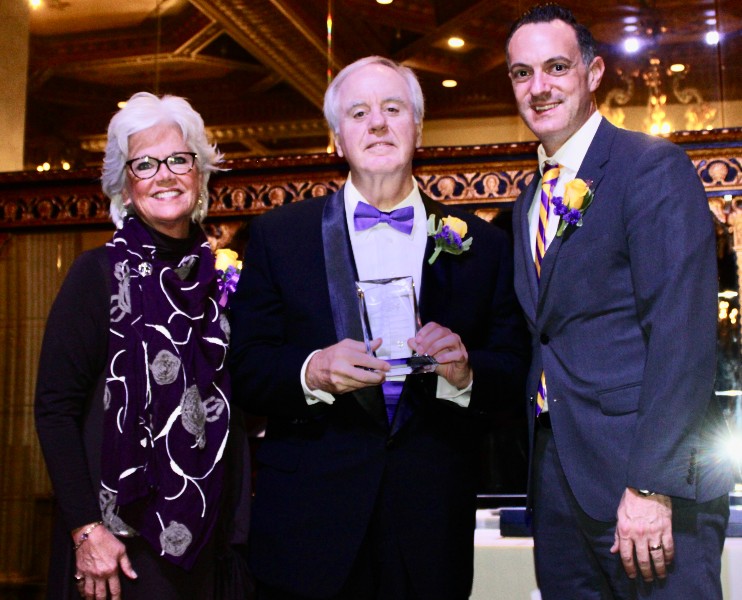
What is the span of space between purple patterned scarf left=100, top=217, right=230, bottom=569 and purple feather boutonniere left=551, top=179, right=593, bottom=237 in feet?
2.87

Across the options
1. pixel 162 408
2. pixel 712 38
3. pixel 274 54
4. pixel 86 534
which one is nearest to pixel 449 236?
pixel 162 408

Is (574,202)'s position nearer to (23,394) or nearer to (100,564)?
(100,564)

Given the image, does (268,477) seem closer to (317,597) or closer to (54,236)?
(317,597)

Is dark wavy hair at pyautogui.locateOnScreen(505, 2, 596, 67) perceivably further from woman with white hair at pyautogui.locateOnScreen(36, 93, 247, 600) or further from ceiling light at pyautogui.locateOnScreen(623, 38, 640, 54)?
ceiling light at pyautogui.locateOnScreen(623, 38, 640, 54)

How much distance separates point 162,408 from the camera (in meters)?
2.08

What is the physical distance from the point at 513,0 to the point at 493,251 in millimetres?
3521

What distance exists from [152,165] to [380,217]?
0.63 meters

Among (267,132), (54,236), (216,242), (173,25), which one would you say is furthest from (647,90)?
(54,236)

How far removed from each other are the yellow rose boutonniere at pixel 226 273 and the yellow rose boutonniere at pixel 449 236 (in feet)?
1.82

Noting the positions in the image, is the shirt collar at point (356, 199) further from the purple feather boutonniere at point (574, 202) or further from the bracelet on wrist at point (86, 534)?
the bracelet on wrist at point (86, 534)

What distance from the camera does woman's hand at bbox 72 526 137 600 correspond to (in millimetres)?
1981

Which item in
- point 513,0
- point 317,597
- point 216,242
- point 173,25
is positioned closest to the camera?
point 317,597

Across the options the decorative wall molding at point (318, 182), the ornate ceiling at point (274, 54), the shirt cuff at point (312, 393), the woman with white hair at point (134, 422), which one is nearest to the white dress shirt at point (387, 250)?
the shirt cuff at point (312, 393)

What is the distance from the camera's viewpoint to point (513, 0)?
5.30 metres
